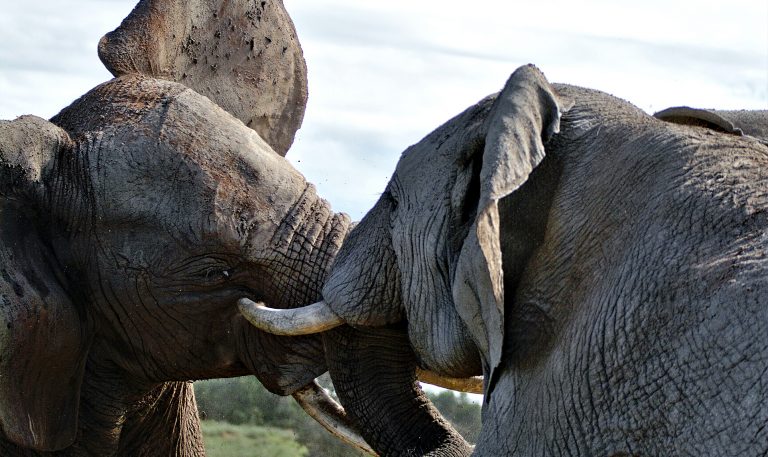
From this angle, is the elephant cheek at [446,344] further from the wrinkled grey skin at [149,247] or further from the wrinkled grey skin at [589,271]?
the wrinkled grey skin at [149,247]

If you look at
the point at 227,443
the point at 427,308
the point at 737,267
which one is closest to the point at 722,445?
the point at 737,267

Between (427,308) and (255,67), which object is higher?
(255,67)

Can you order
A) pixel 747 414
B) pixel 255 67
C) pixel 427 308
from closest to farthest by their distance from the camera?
pixel 747 414 < pixel 427 308 < pixel 255 67

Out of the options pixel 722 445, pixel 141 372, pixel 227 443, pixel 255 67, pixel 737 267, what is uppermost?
pixel 255 67

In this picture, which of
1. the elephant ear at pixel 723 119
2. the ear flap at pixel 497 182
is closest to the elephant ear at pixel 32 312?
the ear flap at pixel 497 182

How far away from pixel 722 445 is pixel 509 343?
81cm

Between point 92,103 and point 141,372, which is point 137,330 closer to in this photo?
point 141,372

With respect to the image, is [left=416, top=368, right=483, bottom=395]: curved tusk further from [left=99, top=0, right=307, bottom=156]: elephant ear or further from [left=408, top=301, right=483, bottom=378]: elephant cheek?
[left=99, top=0, right=307, bottom=156]: elephant ear

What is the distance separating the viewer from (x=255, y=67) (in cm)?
684

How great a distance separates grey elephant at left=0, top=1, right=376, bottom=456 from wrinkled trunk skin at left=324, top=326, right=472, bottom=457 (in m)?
0.25

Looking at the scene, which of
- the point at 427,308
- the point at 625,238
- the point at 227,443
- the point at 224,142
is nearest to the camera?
the point at 625,238

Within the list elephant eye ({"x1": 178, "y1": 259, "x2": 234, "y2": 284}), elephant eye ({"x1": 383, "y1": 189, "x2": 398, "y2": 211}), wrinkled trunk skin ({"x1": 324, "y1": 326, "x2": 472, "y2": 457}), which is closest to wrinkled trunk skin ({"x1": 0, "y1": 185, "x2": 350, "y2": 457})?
elephant eye ({"x1": 178, "y1": 259, "x2": 234, "y2": 284})

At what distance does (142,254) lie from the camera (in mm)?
5758

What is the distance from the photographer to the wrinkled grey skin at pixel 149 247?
5.70 meters
